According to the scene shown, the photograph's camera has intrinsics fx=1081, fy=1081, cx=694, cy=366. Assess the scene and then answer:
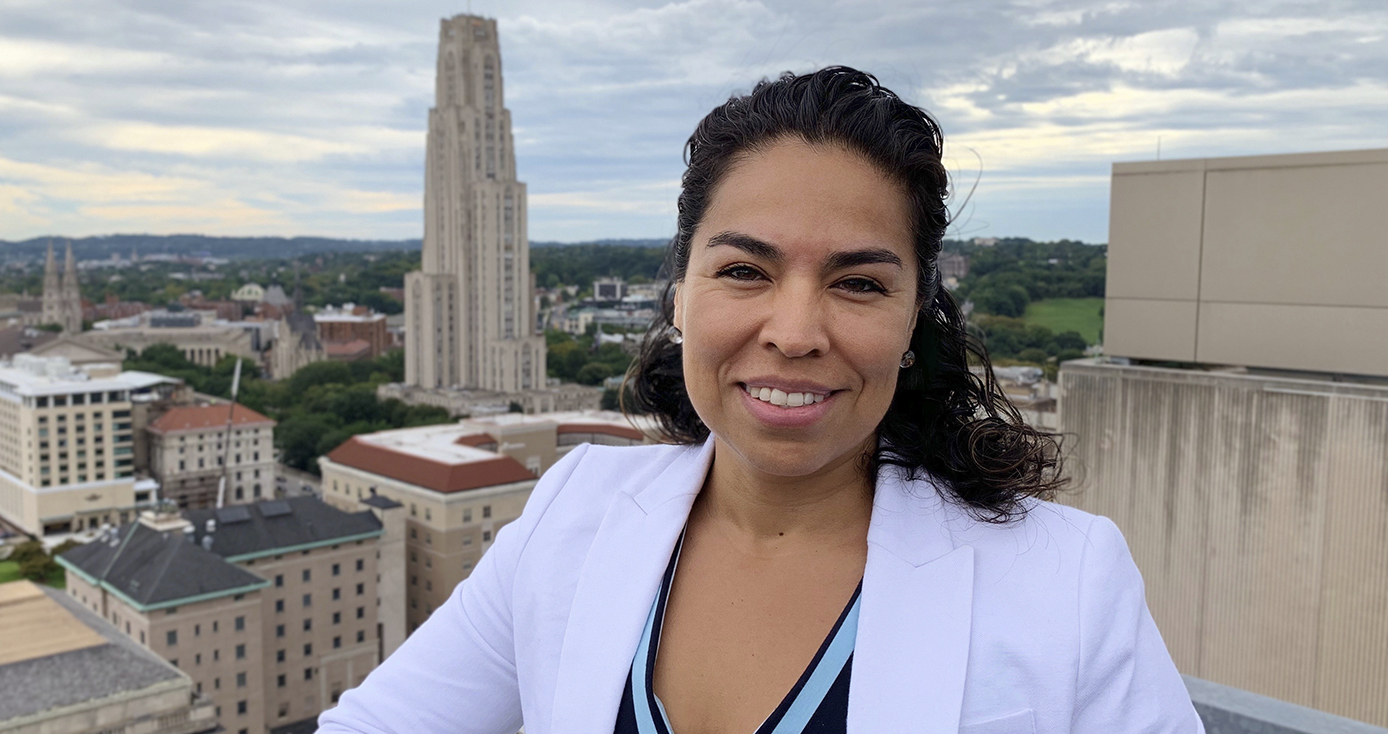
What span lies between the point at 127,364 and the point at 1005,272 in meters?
52.3

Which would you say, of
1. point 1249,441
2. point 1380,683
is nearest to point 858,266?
point 1249,441

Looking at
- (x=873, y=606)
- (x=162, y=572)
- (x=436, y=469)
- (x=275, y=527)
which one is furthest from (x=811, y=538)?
(x=436, y=469)

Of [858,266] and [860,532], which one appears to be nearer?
[858,266]

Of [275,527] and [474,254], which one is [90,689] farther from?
[474,254]

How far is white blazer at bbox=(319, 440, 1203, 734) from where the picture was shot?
93 centimetres

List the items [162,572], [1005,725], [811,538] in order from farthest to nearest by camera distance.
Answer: [162,572] → [811,538] → [1005,725]

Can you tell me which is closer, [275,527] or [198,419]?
[275,527]

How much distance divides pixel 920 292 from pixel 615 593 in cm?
44

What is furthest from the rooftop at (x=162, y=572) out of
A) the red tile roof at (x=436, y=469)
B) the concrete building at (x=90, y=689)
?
the red tile roof at (x=436, y=469)

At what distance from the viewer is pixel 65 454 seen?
2839 centimetres

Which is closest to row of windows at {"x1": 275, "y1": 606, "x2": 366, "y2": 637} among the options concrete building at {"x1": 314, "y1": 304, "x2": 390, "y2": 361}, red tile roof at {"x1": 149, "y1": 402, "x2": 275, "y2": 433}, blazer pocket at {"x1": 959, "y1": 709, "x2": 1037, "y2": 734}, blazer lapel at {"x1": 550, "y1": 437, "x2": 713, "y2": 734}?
red tile roof at {"x1": 149, "y1": 402, "x2": 275, "y2": 433}

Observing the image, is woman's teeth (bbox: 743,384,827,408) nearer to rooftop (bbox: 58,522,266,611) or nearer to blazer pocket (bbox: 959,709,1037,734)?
blazer pocket (bbox: 959,709,1037,734)

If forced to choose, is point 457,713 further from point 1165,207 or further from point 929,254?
point 1165,207

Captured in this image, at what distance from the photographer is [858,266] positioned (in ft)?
3.29
